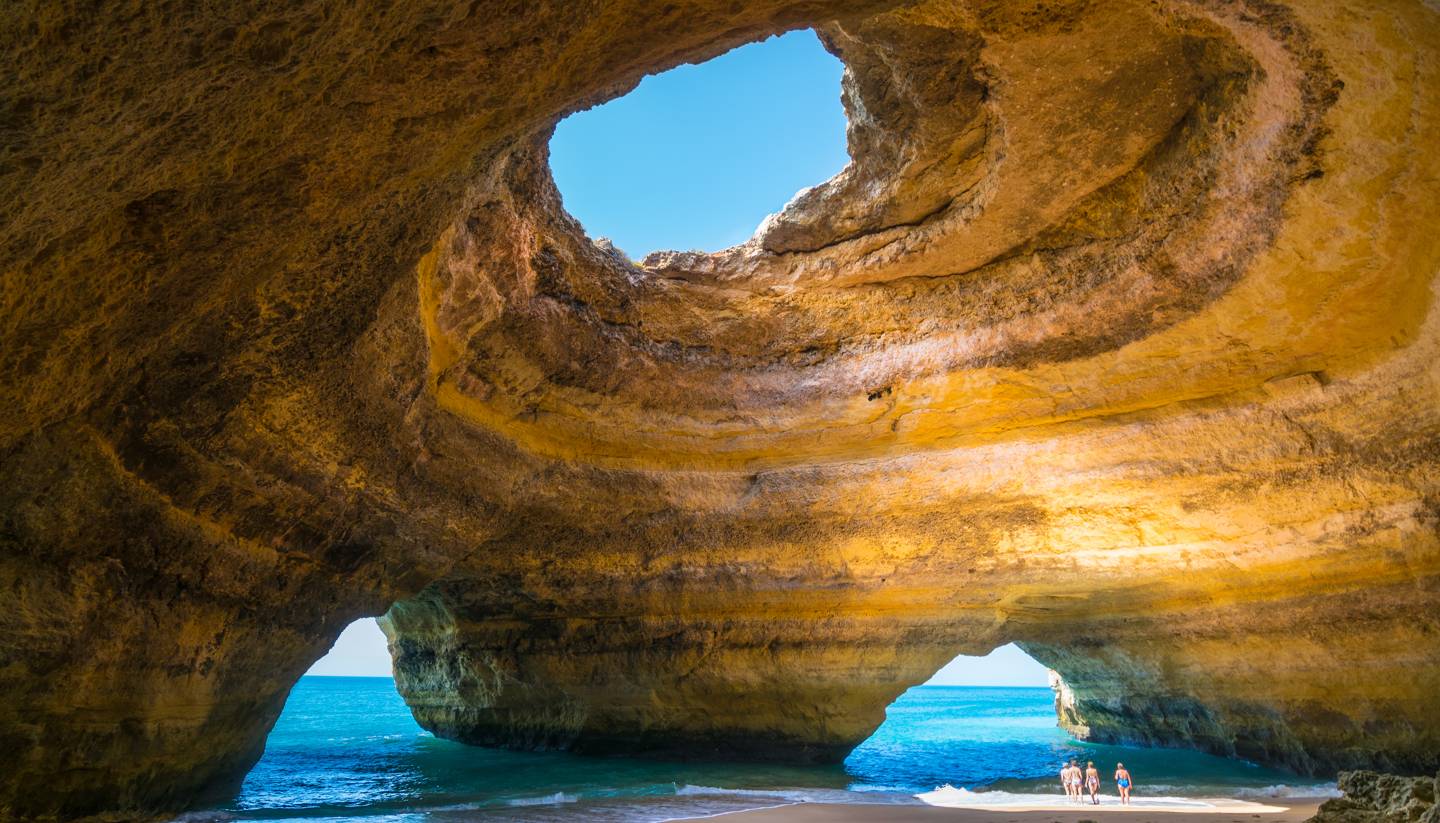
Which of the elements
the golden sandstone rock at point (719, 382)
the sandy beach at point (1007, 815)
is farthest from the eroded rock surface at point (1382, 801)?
the golden sandstone rock at point (719, 382)

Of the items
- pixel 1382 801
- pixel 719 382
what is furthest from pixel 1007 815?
pixel 719 382

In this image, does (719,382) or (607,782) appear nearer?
(719,382)

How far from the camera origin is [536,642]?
13.4m

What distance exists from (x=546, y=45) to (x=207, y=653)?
6375 millimetres

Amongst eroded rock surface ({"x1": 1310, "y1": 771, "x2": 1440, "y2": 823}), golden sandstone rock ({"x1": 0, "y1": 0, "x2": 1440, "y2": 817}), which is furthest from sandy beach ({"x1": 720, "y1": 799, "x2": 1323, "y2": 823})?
golden sandstone rock ({"x1": 0, "y1": 0, "x2": 1440, "y2": 817})

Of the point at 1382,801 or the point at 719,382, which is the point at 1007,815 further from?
the point at 719,382

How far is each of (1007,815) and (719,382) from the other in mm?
5894

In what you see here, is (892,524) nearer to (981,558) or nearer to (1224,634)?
(981,558)

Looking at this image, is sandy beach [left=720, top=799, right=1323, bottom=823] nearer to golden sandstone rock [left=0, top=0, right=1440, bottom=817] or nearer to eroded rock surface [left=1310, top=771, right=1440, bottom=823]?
eroded rock surface [left=1310, top=771, right=1440, bottom=823]

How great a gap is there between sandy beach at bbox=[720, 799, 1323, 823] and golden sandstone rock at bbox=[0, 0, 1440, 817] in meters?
3.34

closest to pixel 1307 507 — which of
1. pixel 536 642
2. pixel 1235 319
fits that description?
pixel 1235 319

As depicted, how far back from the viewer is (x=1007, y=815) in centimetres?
822

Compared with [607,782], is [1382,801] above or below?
above

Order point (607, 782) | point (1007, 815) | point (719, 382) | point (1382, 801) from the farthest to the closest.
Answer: point (607, 782), point (719, 382), point (1007, 815), point (1382, 801)
